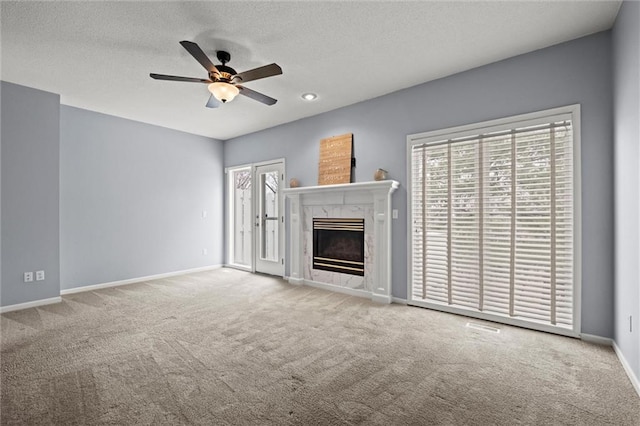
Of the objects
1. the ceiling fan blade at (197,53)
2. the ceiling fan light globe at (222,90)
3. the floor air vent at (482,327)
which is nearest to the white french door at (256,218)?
the ceiling fan light globe at (222,90)

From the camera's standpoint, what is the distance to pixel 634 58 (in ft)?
7.08

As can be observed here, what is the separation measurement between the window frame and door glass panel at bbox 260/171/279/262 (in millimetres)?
2713

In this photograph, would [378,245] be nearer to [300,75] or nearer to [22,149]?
[300,75]

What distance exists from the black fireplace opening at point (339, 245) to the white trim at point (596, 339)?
2463 millimetres

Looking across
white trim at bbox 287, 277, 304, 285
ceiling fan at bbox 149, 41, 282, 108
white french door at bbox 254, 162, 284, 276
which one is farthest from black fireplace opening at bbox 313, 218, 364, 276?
ceiling fan at bbox 149, 41, 282, 108

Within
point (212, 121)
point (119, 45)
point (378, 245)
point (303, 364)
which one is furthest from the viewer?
point (212, 121)

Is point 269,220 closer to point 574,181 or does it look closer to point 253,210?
point 253,210

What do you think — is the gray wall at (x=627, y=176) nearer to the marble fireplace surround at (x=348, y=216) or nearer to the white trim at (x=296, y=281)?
the marble fireplace surround at (x=348, y=216)

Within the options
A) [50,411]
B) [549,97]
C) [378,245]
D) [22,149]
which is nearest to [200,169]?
[22,149]

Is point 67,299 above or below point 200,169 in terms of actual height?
below

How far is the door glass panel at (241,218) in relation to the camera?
21.7 ft

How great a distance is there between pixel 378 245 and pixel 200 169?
4.11 meters

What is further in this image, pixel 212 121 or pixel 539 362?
pixel 212 121

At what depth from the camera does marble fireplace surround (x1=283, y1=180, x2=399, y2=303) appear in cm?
411
